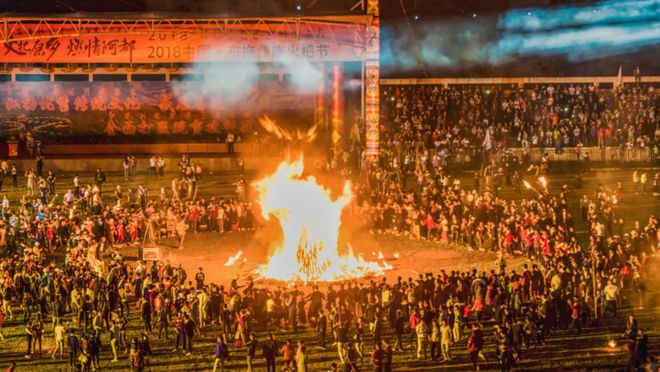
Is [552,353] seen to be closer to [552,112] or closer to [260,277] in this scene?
[260,277]

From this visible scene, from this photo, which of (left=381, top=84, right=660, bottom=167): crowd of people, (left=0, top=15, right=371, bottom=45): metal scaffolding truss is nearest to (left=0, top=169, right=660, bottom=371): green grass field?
(left=0, top=15, right=371, bottom=45): metal scaffolding truss

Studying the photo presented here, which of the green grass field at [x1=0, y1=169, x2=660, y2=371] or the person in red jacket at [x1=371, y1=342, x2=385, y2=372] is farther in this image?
the green grass field at [x1=0, y1=169, x2=660, y2=371]

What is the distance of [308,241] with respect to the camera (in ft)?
80.7

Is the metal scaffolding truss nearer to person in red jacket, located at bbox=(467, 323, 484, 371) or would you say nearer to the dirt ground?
the dirt ground

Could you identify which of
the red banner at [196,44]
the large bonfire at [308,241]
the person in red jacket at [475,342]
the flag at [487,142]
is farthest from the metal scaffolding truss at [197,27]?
the person in red jacket at [475,342]

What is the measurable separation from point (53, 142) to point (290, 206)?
19.7m

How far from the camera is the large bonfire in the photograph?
24.3 metres

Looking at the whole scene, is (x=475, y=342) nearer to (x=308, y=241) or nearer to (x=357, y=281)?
(x=357, y=281)

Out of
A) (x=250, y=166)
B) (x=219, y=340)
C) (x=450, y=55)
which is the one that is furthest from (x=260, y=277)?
(x=450, y=55)

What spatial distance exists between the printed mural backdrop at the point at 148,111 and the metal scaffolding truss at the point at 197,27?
16.9 ft

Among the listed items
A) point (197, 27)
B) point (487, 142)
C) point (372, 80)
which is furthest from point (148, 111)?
point (487, 142)

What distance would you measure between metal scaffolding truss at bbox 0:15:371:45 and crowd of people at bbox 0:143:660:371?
935 centimetres

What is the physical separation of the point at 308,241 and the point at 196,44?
14.4m

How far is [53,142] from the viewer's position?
40469mm
